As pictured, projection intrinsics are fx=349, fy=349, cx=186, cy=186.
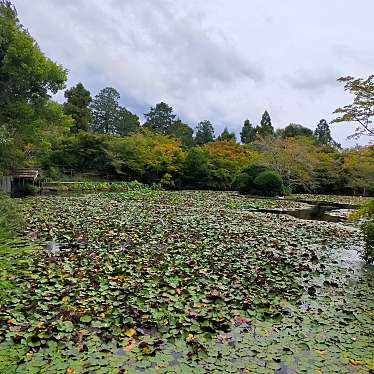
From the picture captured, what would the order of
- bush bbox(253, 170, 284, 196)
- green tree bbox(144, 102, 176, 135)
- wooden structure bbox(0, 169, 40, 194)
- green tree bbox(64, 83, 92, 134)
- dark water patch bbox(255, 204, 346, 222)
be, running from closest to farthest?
dark water patch bbox(255, 204, 346, 222) < wooden structure bbox(0, 169, 40, 194) < bush bbox(253, 170, 284, 196) < green tree bbox(64, 83, 92, 134) < green tree bbox(144, 102, 176, 135)

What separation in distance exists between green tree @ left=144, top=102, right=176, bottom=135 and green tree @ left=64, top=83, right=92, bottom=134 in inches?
603

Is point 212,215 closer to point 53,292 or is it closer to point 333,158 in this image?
point 53,292

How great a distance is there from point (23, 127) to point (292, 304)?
1490 centimetres

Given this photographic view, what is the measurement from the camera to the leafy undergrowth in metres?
3.11

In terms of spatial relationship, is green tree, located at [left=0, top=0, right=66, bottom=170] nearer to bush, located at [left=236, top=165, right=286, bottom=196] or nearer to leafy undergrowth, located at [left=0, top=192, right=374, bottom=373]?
leafy undergrowth, located at [left=0, top=192, right=374, bottom=373]

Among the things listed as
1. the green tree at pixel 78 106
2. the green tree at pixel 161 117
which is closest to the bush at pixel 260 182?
the green tree at pixel 78 106

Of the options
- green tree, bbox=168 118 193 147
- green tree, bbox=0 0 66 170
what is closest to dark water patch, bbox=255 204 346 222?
green tree, bbox=0 0 66 170

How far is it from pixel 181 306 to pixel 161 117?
5171cm

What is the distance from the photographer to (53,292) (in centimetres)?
446

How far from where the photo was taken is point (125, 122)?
46438 millimetres

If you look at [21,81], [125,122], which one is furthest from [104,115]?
[21,81]

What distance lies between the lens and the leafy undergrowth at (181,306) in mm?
3105

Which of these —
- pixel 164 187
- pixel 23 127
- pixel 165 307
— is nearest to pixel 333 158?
pixel 164 187

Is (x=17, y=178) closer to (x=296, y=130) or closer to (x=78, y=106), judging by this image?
(x=78, y=106)
